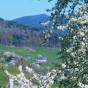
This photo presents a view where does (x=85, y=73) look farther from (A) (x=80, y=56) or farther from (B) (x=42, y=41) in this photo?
(B) (x=42, y=41)

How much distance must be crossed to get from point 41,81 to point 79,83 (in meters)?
0.64

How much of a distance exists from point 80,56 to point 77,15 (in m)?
0.70

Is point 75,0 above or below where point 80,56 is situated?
above

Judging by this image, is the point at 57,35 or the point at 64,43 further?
the point at 57,35

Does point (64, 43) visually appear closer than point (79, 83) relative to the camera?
No

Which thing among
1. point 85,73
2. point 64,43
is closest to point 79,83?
point 85,73

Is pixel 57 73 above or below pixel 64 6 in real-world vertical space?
below

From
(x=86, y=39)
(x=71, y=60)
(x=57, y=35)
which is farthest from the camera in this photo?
(x=57, y=35)

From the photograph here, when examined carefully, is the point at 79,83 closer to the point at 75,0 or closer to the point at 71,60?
the point at 71,60

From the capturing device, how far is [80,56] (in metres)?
7.32

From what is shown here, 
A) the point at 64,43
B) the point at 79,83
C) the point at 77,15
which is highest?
the point at 77,15

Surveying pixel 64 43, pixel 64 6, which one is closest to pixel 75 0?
pixel 64 6

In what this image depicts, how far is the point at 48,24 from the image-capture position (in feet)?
26.4

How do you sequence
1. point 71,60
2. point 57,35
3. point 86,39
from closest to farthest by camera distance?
point 86,39 → point 71,60 → point 57,35
